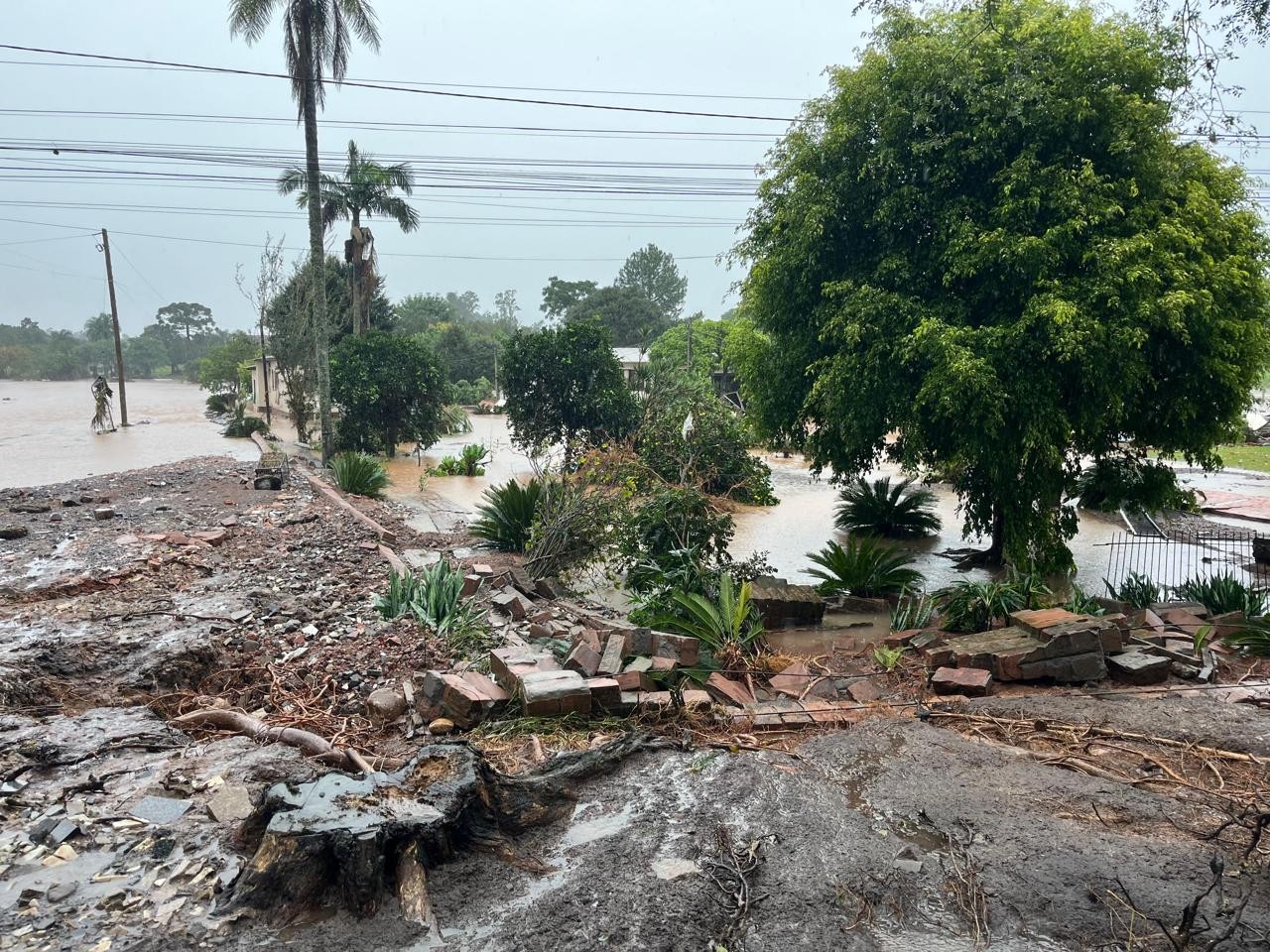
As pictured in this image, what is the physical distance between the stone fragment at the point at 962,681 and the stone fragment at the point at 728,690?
1.45 metres

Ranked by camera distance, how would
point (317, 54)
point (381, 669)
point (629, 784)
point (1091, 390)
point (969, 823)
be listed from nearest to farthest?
point (969, 823), point (629, 784), point (381, 669), point (1091, 390), point (317, 54)

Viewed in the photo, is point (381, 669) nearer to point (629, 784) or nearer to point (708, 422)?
point (629, 784)

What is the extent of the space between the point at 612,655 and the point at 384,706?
1.57 meters

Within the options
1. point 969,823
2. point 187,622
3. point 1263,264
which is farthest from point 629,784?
point 1263,264

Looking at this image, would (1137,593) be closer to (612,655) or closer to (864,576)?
(864,576)

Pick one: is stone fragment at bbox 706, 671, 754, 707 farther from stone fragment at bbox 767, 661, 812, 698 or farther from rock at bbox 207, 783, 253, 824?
rock at bbox 207, 783, 253, 824

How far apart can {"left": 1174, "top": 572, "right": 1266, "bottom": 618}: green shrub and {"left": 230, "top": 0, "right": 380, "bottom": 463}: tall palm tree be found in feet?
62.1

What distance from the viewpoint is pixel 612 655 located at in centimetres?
592

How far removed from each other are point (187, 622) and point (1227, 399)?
36.7 feet

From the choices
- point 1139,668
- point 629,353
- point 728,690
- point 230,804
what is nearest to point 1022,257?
point 1139,668

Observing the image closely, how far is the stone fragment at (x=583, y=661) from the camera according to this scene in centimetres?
574

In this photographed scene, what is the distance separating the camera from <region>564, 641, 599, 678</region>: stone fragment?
5738mm

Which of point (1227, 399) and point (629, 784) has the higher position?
point (1227, 399)

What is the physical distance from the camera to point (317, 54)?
72.7ft
